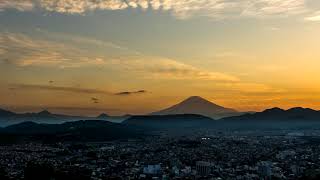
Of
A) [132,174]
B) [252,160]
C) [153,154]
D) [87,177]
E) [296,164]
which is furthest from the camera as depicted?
[153,154]

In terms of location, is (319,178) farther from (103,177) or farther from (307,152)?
(307,152)

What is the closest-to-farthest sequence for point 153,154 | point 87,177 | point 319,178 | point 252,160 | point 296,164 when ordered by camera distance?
point 319,178 → point 87,177 → point 296,164 → point 252,160 → point 153,154

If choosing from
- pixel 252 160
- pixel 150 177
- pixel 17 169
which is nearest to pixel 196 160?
pixel 252 160

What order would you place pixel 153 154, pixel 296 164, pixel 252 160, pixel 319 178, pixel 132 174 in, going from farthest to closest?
pixel 153 154 → pixel 252 160 → pixel 296 164 → pixel 132 174 → pixel 319 178

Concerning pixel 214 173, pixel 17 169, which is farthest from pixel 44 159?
pixel 214 173

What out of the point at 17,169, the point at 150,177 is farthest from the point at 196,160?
the point at 17,169

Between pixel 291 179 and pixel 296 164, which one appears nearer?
pixel 291 179

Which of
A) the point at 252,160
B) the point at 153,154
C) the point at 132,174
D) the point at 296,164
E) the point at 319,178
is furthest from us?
the point at 153,154

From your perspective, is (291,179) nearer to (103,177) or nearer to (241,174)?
(241,174)

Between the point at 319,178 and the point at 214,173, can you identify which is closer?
the point at 319,178
